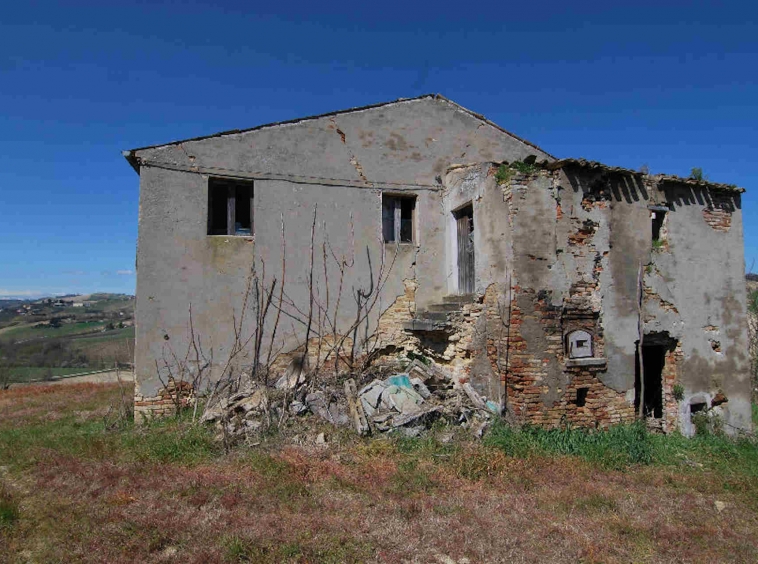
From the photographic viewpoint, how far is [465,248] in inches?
401

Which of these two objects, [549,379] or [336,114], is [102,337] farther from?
[549,379]

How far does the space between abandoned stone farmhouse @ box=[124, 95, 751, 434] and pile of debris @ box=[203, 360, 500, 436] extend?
26.6 inches

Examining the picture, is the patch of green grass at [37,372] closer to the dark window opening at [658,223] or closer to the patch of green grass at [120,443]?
the patch of green grass at [120,443]

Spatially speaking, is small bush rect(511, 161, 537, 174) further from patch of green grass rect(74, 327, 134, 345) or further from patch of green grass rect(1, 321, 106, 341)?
patch of green grass rect(1, 321, 106, 341)

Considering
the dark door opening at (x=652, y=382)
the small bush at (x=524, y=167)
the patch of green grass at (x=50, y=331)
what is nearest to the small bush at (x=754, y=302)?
the dark door opening at (x=652, y=382)

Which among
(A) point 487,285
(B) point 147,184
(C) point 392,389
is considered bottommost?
(C) point 392,389

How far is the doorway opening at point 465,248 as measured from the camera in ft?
32.5

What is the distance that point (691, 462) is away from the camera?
7.63m

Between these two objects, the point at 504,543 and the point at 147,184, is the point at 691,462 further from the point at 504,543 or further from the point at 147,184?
the point at 147,184

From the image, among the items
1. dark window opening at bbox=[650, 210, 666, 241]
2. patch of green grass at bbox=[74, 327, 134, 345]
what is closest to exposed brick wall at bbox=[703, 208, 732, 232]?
dark window opening at bbox=[650, 210, 666, 241]

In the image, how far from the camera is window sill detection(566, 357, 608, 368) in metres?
8.27

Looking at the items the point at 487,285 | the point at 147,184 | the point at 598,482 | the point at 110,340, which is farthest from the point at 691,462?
the point at 110,340

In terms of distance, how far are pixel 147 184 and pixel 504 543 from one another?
337 inches

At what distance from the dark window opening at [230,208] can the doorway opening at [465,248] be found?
4.51m
